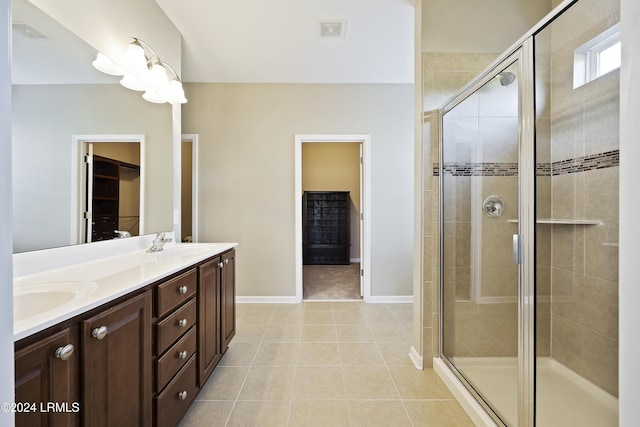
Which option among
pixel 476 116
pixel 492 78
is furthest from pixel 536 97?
pixel 476 116

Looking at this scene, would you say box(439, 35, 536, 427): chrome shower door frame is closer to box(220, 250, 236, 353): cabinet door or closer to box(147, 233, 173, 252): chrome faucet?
box(220, 250, 236, 353): cabinet door

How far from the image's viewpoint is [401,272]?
3.41 metres

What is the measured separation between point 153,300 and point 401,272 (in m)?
2.86

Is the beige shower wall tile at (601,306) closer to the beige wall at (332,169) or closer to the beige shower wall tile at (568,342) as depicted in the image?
the beige shower wall tile at (568,342)

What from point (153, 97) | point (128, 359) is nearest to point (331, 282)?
point (153, 97)

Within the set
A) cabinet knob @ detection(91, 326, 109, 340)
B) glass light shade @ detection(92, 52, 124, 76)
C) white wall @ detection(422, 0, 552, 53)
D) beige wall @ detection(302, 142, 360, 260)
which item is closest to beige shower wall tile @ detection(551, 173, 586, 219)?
white wall @ detection(422, 0, 552, 53)

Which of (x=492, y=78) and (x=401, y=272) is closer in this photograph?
(x=492, y=78)

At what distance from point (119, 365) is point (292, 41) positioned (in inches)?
110

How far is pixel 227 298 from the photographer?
209 centimetres

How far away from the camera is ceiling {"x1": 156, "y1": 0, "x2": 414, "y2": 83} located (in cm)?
222

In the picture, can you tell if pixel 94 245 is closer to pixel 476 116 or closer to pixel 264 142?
pixel 264 142

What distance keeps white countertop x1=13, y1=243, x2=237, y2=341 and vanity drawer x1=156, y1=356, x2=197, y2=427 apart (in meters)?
0.56

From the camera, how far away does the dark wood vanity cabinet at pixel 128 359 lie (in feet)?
2.38

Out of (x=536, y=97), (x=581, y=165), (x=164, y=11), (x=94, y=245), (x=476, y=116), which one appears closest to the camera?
(x=536, y=97)
